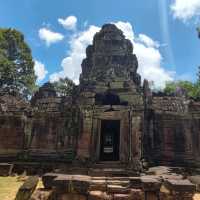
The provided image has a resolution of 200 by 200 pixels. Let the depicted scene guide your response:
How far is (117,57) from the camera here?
33.2m

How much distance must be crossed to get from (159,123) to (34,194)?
31.0 feet

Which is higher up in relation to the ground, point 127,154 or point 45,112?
point 45,112

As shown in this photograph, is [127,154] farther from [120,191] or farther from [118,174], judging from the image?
[120,191]

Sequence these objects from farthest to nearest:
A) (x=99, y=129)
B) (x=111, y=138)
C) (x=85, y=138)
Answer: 1. (x=111, y=138)
2. (x=99, y=129)
3. (x=85, y=138)

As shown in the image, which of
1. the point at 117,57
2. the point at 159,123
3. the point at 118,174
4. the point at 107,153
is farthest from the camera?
the point at 117,57

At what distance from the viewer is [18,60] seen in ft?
118

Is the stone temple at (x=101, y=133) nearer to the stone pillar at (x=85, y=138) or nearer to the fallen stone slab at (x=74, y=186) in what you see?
the stone pillar at (x=85, y=138)

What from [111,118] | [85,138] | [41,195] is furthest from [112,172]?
[41,195]

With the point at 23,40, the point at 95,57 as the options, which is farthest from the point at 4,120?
the point at 23,40

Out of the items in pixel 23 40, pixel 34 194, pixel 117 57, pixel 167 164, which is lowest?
pixel 34 194

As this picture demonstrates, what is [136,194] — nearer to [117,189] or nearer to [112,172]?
[117,189]

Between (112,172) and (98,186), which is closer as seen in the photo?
(98,186)

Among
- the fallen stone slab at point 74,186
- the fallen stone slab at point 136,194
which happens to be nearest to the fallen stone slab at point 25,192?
the fallen stone slab at point 74,186

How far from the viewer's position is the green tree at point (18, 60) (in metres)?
34.5
